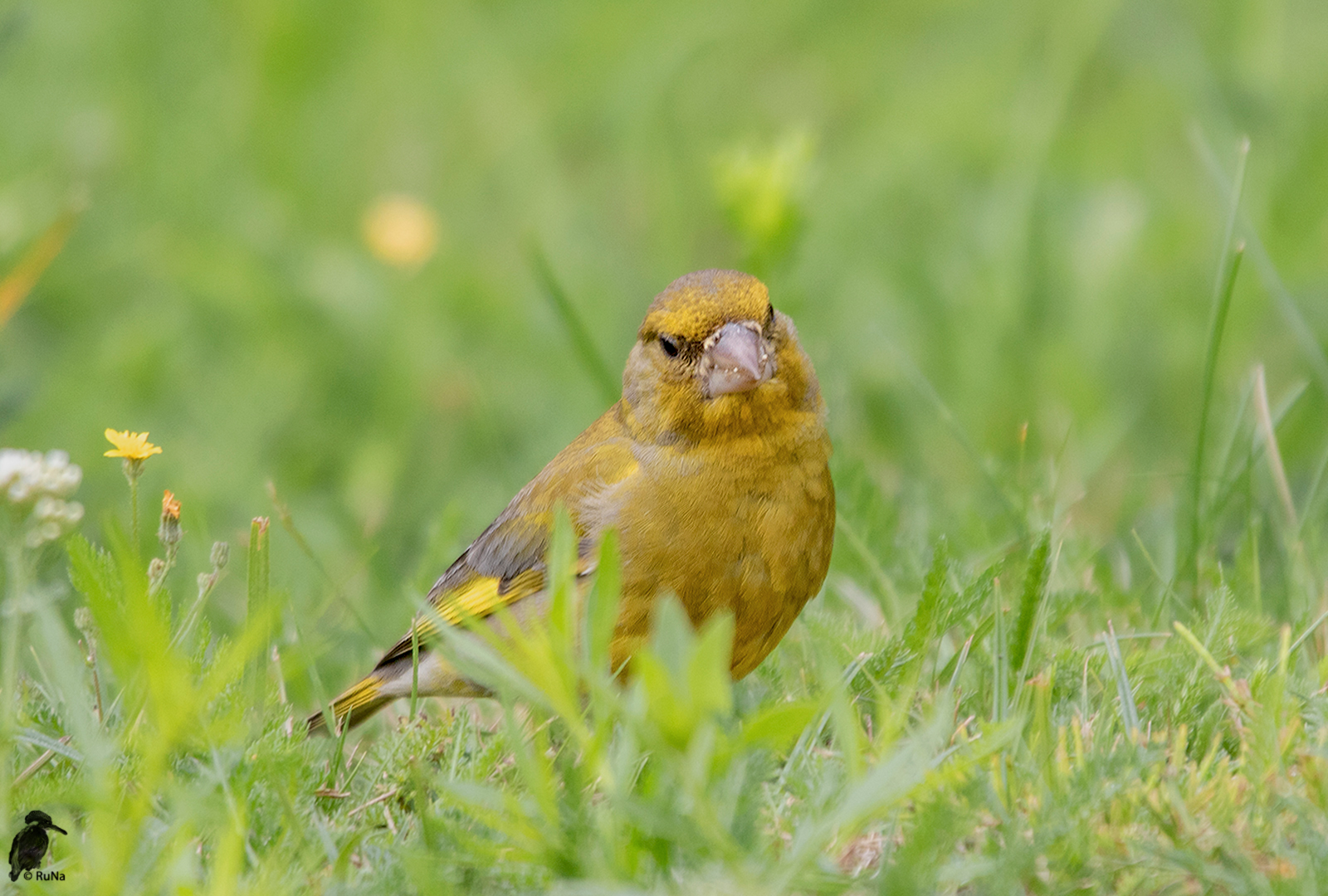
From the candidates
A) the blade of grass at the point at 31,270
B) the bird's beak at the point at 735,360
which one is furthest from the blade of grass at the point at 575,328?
the blade of grass at the point at 31,270

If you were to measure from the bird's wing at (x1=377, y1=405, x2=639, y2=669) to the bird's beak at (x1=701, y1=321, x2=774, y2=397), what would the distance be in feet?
1.03

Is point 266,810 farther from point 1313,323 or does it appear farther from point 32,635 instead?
point 1313,323

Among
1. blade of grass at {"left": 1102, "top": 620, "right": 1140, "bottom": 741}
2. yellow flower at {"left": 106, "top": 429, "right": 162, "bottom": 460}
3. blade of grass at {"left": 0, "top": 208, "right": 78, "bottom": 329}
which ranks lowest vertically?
blade of grass at {"left": 1102, "top": 620, "right": 1140, "bottom": 741}

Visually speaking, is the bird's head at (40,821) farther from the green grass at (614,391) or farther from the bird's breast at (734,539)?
the bird's breast at (734,539)

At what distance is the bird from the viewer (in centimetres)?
362

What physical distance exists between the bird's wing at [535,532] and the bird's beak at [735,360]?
31 cm

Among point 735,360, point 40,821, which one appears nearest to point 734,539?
point 735,360

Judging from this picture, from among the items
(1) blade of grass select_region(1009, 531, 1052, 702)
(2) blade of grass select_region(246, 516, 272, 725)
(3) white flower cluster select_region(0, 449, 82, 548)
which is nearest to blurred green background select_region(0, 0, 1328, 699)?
(1) blade of grass select_region(1009, 531, 1052, 702)

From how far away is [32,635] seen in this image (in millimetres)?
3689

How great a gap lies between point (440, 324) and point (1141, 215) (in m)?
3.31

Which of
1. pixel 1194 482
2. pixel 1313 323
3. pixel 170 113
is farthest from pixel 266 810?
pixel 170 113

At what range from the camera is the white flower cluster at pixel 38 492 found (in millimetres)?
2781

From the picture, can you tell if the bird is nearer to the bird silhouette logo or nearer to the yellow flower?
the yellow flower

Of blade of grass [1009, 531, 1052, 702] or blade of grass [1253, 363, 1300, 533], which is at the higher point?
blade of grass [1009, 531, 1052, 702]
